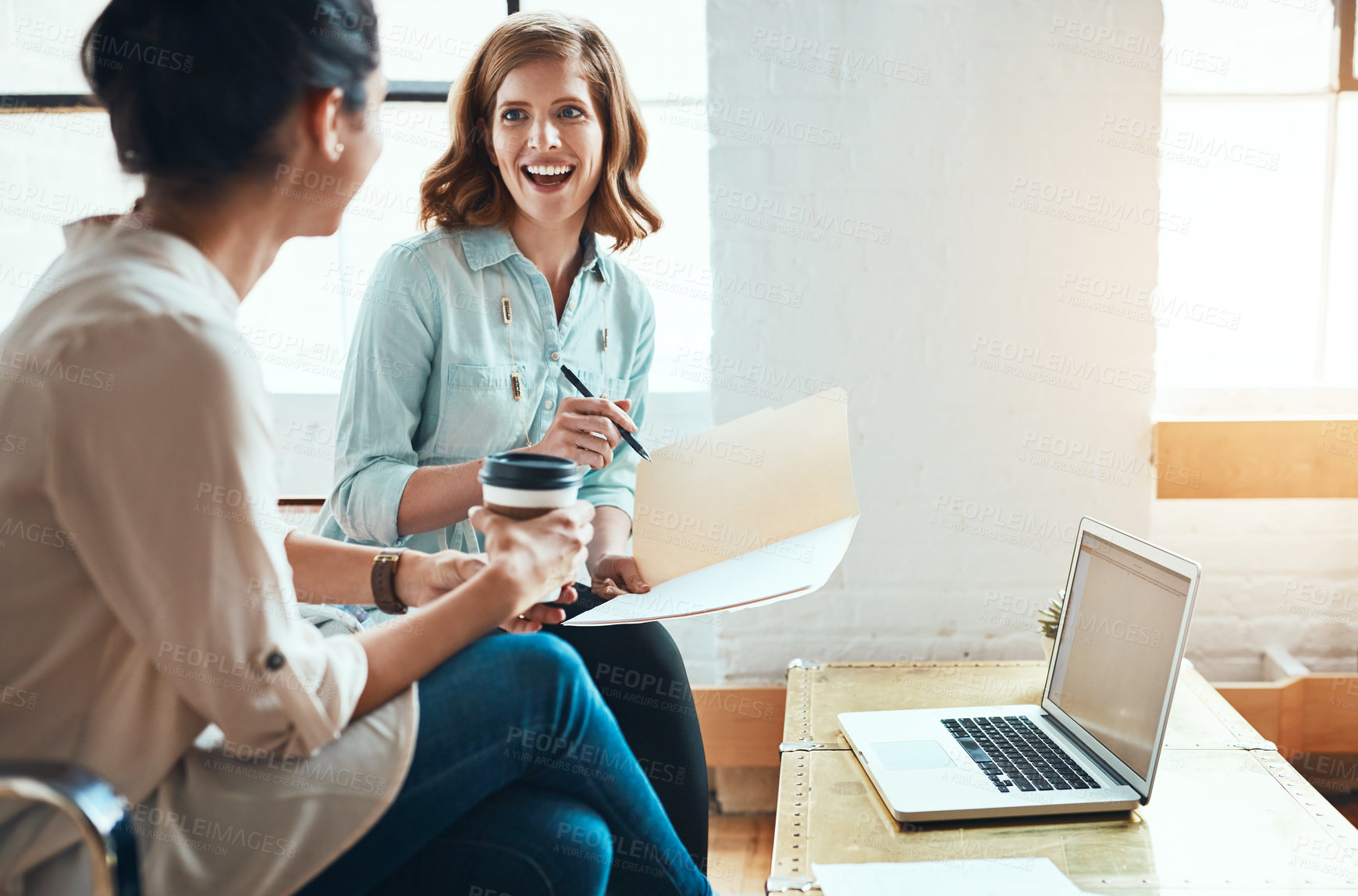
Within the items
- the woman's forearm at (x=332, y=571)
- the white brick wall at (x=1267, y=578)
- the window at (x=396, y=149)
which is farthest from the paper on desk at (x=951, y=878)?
the window at (x=396, y=149)

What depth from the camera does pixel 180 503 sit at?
0.70m

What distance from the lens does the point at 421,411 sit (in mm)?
1597

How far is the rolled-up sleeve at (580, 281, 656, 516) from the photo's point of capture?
1688mm

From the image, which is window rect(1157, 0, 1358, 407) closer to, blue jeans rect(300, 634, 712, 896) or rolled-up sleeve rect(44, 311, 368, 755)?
blue jeans rect(300, 634, 712, 896)

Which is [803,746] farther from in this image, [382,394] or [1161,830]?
[382,394]

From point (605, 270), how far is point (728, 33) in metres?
0.70

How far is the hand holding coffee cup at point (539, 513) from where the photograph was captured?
3.17 ft

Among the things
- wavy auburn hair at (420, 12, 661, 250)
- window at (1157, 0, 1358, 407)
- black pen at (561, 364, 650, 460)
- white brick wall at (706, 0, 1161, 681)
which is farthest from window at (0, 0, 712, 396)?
window at (1157, 0, 1358, 407)

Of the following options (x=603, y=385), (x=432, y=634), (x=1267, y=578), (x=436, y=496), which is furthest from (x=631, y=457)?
(x=1267, y=578)

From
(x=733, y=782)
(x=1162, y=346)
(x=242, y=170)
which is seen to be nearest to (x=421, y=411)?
(x=242, y=170)

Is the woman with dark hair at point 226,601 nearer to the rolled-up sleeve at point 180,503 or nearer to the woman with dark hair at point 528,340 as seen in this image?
the rolled-up sleeve at point 180,503

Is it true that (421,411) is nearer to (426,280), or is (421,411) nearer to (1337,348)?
(426,280)

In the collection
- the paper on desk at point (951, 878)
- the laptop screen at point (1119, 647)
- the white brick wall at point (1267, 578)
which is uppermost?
the laptop screen at point (1119, 647)

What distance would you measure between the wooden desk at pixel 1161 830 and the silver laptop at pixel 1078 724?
0.03m
